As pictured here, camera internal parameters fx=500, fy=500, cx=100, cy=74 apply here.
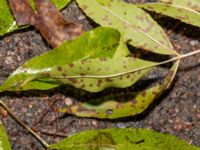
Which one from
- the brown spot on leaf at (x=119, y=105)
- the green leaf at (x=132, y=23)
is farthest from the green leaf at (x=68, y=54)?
the brown spot on leaf at (x=119, y=105)

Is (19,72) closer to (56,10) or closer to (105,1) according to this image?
(56,10)

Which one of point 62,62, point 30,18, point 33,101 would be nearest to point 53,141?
point 33,101

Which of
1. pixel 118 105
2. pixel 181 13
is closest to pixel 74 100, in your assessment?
pixel 118 105

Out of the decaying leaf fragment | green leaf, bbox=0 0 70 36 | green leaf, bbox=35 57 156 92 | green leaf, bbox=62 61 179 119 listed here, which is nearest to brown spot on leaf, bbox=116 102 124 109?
green leaf, bbox=62 61 179 119

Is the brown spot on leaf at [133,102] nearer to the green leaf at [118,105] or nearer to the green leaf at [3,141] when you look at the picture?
the green leaf at [118,105]

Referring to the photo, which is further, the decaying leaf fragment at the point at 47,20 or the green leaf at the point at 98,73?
the decaying leaf fragment at the point at 47,20

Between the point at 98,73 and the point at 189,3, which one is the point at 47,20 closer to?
the point at 98,73
